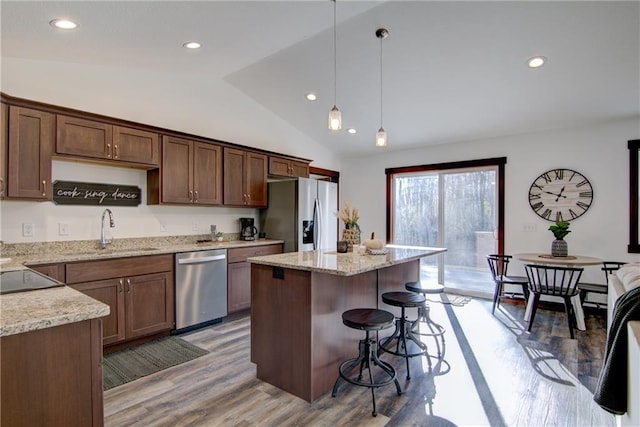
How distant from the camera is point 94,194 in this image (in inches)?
133

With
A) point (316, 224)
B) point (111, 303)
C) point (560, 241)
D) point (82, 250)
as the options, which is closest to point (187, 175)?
point (82, 250)

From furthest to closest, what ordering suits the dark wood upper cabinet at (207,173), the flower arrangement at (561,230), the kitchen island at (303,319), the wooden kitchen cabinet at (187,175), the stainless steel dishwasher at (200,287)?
1. the flower arrangement at (561,230)
2. the dark wood upper cabinet at (207,173)
3. the wooden kitchen cabinet at (187,175)
4. the stainless steel dishwasher at (200,287)
5. the kitchen island at (303,319)

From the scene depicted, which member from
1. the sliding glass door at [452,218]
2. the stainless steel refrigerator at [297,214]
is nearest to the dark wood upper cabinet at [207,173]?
the stainless steel refrigerator at [297,214]

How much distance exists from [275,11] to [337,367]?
2823 mm

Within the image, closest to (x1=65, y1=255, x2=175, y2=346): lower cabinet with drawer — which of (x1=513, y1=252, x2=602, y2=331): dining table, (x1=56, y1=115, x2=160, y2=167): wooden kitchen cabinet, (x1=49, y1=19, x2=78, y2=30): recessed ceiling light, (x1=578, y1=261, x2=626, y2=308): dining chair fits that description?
(x1=56, y1=115, x2=160, y2=167): wooden kitchen cabinet

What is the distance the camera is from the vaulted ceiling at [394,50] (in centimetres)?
258

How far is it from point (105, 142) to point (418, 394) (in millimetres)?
3440

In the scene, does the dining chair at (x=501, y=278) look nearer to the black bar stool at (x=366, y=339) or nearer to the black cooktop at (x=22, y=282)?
the black bar stool at (x=366, y=339)

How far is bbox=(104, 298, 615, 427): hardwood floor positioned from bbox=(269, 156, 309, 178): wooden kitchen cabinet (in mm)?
2444

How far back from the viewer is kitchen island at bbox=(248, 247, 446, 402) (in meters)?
2.27

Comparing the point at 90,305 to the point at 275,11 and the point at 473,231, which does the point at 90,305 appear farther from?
the point at 473,231

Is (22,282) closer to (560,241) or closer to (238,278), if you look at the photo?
(238,278)

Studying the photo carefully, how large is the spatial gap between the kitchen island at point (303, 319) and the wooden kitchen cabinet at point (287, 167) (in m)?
2.45

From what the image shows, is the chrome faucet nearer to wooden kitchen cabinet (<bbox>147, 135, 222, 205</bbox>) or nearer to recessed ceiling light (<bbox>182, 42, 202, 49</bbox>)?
wooden kitchen cabinet (<bbox>147, 135, 222, 205</bbox>)
